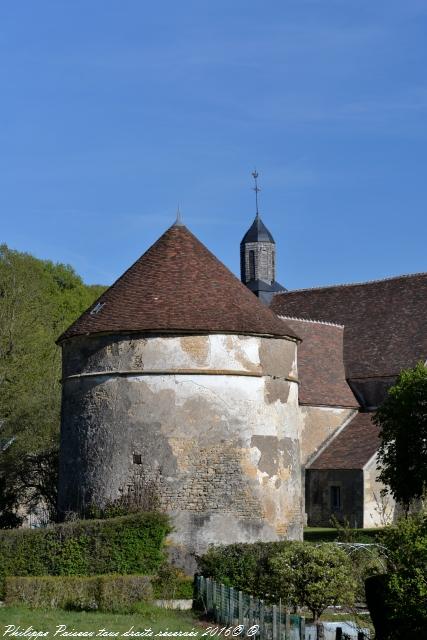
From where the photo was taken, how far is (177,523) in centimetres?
2652

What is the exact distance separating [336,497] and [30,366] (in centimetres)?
1561

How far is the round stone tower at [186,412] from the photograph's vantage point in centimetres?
2675

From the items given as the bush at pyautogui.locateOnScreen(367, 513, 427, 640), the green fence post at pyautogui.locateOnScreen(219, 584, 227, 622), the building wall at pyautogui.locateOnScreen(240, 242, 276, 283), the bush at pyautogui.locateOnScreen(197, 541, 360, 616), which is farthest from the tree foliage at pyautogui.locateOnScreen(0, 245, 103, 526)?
the bush at pyautogui.locateOnScreen(367, 513, 427, 640)

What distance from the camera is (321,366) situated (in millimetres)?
43875

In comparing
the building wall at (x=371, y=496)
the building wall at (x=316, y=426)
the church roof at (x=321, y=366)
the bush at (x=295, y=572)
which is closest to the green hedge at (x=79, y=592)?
the bush at (x=295, y=572)

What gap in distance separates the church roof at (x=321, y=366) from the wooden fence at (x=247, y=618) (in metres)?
20.7

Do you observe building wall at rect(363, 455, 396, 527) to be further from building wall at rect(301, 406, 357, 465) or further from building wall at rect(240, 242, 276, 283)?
building wall at rect(240, 242, 276, 283)

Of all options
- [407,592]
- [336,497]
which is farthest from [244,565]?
[336,497]

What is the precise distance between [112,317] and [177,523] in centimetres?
545

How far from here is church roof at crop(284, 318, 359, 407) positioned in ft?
139

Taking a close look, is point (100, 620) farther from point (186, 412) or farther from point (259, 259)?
point (259, 259)

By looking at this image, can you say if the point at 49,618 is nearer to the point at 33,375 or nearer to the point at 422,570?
the point at 422,570

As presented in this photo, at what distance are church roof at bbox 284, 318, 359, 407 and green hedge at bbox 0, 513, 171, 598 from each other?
1666cm

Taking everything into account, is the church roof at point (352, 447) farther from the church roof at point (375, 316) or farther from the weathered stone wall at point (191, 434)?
the weathered stone wall at point (191, 434)
